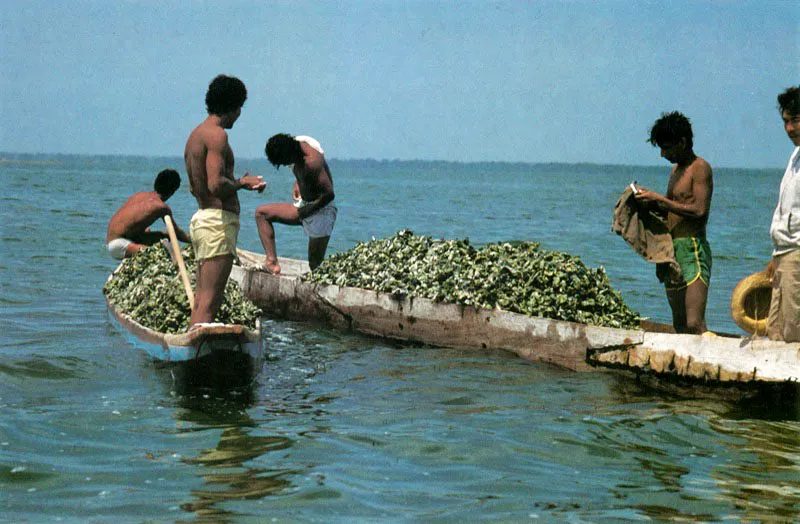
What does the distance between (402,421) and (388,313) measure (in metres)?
3.09

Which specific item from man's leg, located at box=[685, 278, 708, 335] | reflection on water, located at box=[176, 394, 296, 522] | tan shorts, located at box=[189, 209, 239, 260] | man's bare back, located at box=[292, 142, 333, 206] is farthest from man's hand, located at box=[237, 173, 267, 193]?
man's bare back, located at box=[292, 142, 333, 206]

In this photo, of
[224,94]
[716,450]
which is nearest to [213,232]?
[224,94]

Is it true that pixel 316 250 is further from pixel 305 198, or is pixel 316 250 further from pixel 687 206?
pixel 687 206

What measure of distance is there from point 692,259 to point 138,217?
21.5 ft

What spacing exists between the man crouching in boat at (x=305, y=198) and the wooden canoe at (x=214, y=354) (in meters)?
3.59

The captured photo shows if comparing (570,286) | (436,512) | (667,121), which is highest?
(667,121)

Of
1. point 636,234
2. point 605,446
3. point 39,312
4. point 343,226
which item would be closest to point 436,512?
point 605,446

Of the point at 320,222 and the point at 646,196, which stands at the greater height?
the point at 646,196

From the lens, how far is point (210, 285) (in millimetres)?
7500

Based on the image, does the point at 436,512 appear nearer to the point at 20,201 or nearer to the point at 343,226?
the point at 343,226

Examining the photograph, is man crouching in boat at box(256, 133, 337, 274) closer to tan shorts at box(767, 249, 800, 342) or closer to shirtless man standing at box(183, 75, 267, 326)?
shirtless man standing at box(183, 75, 267, 326)

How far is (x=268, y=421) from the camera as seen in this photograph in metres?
7.02

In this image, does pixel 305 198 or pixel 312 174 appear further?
pixel 305 198

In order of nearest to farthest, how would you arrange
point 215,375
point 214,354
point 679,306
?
point 214,354, point 215,375, point 679,306
